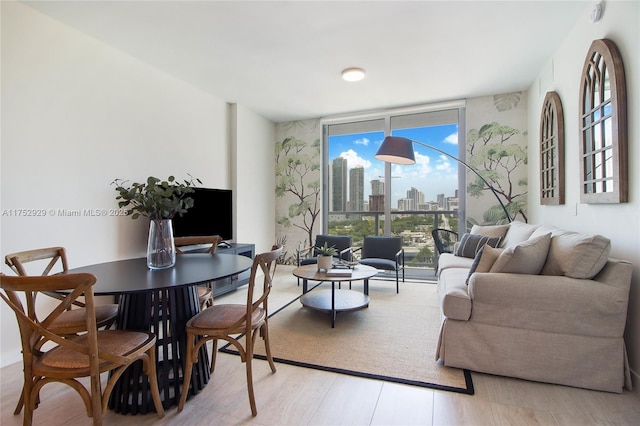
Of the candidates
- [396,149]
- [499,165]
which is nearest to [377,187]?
[396,149]

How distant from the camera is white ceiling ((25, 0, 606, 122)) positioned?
2463 mm

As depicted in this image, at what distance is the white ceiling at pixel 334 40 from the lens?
246 cm

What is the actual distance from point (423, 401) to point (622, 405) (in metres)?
1.08

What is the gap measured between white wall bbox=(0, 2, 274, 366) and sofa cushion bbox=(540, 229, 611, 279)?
12.3 feet

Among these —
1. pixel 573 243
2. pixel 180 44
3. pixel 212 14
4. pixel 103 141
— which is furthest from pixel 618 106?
pixel 103 141

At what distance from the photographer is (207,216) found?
12.9ft

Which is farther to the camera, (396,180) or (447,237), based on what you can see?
(396,180)

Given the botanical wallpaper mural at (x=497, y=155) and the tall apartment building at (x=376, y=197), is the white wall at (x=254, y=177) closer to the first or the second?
the tall apartment building at (x=376, y=197)

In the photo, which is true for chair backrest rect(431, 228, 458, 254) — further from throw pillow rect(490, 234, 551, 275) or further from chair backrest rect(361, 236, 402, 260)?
throw pillow rect(490, 234, 551, 275)

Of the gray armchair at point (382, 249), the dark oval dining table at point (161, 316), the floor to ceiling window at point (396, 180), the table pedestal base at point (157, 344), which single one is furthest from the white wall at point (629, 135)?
the table pedestal base at point (157, 344)

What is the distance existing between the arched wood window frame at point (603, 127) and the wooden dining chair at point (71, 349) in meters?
3.02

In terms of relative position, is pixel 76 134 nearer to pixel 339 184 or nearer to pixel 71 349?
pixel 71 349

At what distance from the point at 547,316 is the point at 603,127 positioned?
1.47m

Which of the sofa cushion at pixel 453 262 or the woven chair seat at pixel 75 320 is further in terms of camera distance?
the sofa cushion at pixel 453 262
